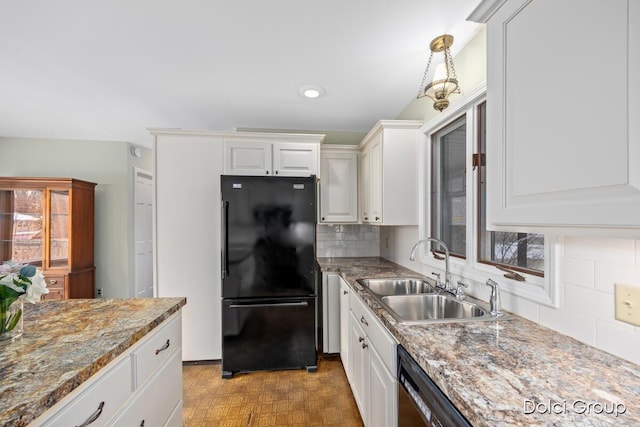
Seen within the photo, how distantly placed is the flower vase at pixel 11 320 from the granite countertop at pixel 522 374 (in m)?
1.40

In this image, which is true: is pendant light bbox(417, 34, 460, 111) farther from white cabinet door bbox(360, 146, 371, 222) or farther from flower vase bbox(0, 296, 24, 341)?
flower vase bbox(0, 296, 24, 341)

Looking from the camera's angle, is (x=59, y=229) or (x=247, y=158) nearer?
(x=247, y=158)

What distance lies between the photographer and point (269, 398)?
6.82ft

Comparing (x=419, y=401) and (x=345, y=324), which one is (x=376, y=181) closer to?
(x=345, y=324)

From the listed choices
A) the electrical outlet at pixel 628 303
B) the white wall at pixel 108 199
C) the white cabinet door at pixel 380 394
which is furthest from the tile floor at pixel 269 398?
the white wall at pixel 108 199

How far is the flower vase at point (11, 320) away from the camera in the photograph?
0.99m

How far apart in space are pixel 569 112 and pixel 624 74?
119mm

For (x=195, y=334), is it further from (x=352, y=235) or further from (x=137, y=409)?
(x=352, y=235)

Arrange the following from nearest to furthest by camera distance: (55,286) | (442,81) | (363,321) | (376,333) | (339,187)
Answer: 1. (376,333)
2. (442,81)
3. (363,321)
4. (339,187)
5. (55,286)

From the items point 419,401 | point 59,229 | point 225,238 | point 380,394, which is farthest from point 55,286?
point 419,401

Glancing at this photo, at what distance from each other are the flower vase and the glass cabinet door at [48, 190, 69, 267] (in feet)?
9.31

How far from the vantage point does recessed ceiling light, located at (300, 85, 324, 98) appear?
221 cm

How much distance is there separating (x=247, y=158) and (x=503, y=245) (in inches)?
82.2

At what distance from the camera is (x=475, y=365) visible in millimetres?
821
